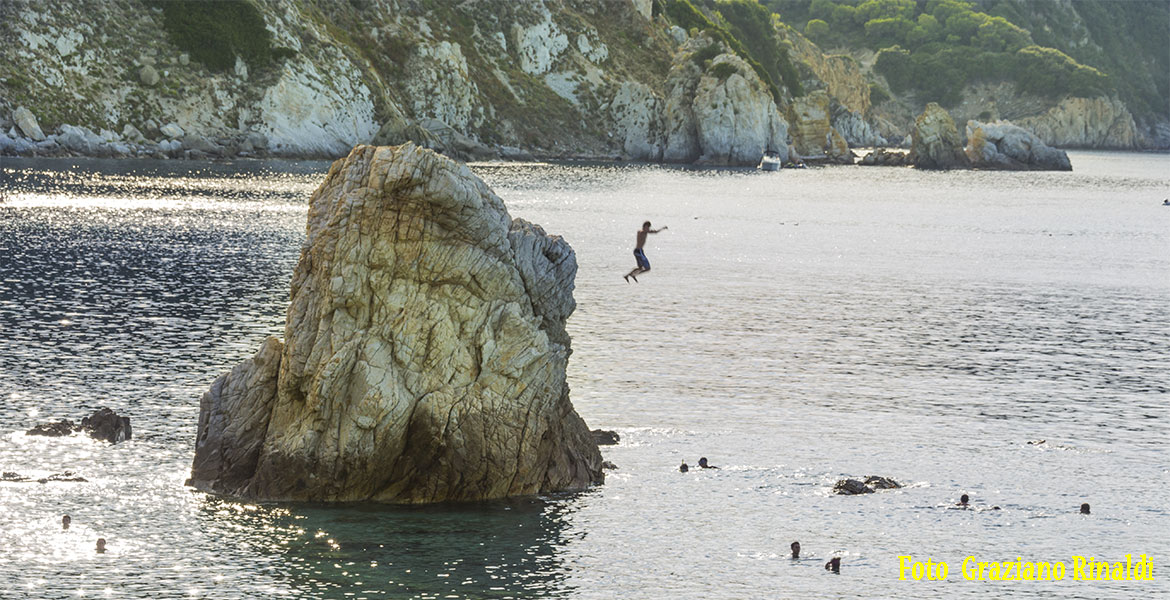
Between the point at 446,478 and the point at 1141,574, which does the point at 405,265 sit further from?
the point at 1141,574

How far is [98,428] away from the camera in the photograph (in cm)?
4619

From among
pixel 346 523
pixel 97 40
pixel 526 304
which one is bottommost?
pixel 346 523

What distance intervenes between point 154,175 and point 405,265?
127 meters

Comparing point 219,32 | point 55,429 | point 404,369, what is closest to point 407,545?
point 404,369

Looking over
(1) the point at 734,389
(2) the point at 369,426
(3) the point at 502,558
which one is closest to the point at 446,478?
(2) the point at 369,426

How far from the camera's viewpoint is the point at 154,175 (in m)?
160

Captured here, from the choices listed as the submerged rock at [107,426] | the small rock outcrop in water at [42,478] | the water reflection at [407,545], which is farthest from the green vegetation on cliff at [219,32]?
the water reflection at [407,545]

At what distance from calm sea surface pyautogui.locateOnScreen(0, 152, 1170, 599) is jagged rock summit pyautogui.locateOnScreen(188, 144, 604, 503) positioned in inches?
49.9

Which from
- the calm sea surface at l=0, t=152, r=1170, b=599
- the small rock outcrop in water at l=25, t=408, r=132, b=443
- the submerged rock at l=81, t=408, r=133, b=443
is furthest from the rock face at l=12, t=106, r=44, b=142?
the submerged rock at l=81, t=408, r=133, b=443

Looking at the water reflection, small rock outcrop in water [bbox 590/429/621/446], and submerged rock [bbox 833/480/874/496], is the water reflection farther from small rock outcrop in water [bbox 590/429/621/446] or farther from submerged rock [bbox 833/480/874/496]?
submerged rock [bbox 833/480/874/496]

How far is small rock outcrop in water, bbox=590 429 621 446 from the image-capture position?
48.3 meters

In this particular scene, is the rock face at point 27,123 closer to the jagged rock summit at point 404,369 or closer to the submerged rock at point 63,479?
the jagged rock summit at point 404,369

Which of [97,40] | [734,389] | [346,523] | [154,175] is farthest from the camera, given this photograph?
[97,40]

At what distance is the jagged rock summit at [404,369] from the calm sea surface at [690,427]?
1.27m
